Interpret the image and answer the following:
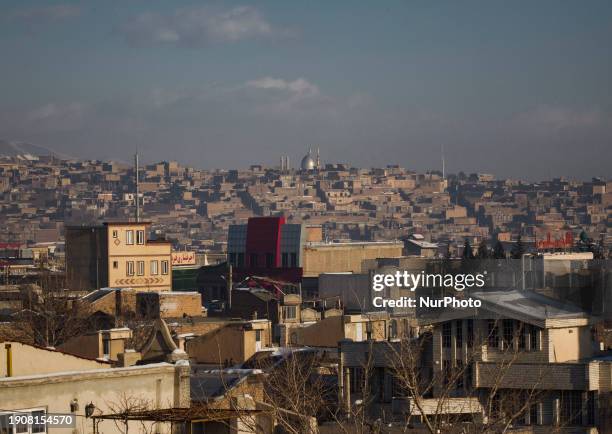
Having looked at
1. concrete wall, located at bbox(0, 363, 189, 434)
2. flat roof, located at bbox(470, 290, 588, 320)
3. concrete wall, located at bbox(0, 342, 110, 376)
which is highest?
flat roof, located at bbox(470, 290, 588, 320)

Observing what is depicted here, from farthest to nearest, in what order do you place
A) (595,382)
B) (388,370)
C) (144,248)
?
(144,248) → (388,370) → (595,382)

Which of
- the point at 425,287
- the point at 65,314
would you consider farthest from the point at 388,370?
the point at 65,314

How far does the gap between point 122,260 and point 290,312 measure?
21.7 m

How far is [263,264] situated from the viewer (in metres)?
87.6

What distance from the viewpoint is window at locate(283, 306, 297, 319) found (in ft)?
140

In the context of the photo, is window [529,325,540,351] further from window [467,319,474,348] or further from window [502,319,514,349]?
window [467,319,474,348]

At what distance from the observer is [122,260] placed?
6438 cm

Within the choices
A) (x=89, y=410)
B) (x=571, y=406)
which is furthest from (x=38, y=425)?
(x=571, y=406)

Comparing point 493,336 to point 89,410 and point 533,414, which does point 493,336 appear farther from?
point 89,410

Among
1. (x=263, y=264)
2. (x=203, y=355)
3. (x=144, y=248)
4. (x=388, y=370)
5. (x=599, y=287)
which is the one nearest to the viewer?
(x=388, y=370)

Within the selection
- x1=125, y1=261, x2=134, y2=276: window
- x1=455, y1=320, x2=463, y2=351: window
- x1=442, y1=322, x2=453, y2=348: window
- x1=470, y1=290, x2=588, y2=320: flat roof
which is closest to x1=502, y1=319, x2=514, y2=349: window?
x1=470, y1=290, x2=588, y2=320: flat roof

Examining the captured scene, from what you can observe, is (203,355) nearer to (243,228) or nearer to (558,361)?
(558,361)

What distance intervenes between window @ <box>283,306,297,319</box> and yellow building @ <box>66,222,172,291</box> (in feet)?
63.1

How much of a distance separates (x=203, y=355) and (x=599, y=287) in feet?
19.5
